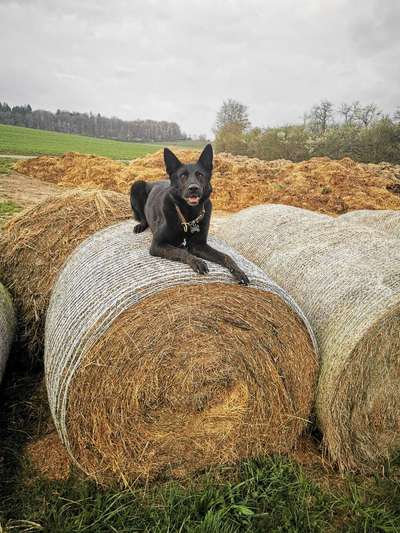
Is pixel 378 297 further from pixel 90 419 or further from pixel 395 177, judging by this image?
pixel 395 177

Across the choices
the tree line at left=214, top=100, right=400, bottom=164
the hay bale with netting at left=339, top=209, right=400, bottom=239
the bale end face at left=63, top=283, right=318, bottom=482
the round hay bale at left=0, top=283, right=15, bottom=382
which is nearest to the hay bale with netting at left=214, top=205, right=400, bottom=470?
the bale end face at left=63, top=283, right=318, bottom=482

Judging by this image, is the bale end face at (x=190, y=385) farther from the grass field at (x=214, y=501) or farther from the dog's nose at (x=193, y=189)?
the dog's nose at (x=193, y=189)

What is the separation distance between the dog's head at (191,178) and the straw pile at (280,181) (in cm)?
1024

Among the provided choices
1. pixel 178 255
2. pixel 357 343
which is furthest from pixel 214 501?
pixel 178 255

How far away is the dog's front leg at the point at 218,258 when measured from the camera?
9.16 feet

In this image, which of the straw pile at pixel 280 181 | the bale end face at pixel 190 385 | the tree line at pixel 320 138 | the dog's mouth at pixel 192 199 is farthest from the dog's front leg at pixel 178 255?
the tree line at pixel 320 138

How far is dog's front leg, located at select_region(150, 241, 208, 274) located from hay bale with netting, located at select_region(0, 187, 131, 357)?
3.40 ft

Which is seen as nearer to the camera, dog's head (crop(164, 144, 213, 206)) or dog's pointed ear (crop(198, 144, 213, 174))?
dog's head (crop(164, 144, 213, 206))

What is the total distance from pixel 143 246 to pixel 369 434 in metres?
2.38

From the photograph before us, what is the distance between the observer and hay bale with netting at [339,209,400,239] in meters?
→ 5.51

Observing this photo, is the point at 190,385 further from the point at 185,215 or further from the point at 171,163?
the point at 171,163

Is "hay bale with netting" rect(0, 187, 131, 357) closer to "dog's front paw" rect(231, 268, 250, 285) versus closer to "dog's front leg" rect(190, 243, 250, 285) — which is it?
"dog's front leg" rect(190, 243, 250, 285)

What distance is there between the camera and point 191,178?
334 centimetres

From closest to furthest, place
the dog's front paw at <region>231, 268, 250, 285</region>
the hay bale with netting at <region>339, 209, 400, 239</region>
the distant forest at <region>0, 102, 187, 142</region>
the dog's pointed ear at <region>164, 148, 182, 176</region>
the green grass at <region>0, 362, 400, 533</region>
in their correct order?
the green grass at <region>0, 362, 400, 533</region> < the dog's front paw at <region>231, 268, 250, 285</region> < the dog's pointed ear at <region>164, 148, 182, 176</region> < the hay bale with netting at <region>339, 209, 400, 239</region> < the distant forest at <region>0, 102, 187, 142</region>
